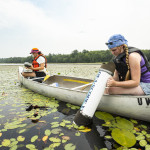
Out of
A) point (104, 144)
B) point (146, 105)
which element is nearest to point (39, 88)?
point (104, 144)

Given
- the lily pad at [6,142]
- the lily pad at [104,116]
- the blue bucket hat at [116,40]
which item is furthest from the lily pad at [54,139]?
the blue bucket hat at [116,40]

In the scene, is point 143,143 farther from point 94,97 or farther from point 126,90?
point 94,97

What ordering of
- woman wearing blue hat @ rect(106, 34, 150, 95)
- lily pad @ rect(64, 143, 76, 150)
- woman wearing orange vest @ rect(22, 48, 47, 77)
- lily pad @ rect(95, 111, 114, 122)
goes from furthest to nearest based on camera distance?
woman wearing orange vest @ rect(22, 48, 47, 77)
lily pad @ rect(95, 111, 114, 122)
woman wearing blue hat @ rect(106, 34, 150, 95)
lily pad @ rect(64, 143, 76, 150)

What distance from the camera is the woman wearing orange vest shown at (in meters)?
6.52

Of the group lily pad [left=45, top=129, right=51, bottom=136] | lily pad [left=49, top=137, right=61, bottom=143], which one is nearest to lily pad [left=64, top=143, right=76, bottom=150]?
lily pad [left=49, top=137, right=61, bottom=143]

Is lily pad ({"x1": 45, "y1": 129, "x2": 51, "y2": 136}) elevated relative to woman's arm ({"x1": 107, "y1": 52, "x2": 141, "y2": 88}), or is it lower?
lower

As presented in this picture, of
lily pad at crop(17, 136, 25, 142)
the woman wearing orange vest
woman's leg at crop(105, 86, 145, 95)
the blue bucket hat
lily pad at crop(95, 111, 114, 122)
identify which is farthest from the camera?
the woman wearing orange vest

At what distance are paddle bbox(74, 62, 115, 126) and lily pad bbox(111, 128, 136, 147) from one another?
2.13 feet

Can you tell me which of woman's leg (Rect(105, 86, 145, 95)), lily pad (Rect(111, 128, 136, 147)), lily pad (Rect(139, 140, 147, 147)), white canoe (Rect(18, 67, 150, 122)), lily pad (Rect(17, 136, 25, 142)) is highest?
woman's leg (Rect(105, 86, 145, 95))

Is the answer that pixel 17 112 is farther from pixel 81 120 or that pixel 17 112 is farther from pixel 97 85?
pixel 97 85

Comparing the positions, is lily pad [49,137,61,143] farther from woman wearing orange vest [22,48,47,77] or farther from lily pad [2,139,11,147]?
woman wearing orange vest [22,48,47,77]

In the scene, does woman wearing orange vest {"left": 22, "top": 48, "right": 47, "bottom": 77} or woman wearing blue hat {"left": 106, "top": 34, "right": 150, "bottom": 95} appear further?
woman wearing orange vest {"left": 22, "top": 48, "right": 47, "bottom": 77}

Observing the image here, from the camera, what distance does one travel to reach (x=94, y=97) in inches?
117

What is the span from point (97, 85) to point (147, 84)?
1144 mm
